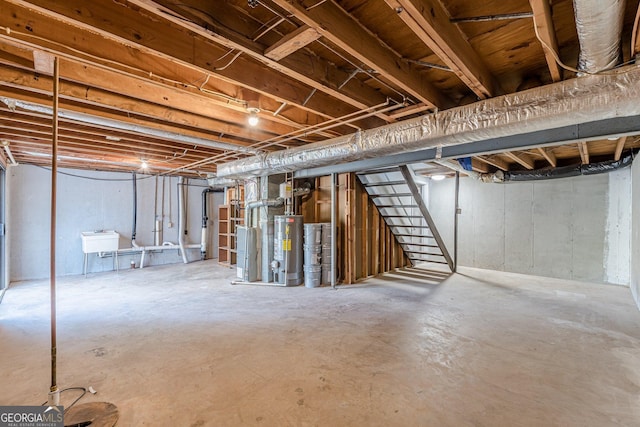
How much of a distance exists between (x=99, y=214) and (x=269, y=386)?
6520 millimetres

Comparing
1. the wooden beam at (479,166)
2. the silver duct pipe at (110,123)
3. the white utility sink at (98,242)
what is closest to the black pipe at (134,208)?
the white utility sink at (98,242)

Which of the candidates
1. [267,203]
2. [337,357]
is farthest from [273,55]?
[267,203]

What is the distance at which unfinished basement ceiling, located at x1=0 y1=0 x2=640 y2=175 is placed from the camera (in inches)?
61.5

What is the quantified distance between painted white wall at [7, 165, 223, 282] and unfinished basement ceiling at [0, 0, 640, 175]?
315 cm

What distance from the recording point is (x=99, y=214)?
6.45m

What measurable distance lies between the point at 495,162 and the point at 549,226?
2.01 meters

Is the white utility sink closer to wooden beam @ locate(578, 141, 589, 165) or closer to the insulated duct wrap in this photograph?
the insulated duct wrap

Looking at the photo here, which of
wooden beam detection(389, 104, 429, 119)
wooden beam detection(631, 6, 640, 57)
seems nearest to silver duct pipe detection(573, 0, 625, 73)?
wooden beam detection(631, 6, 640, 57)

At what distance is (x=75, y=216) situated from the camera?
6.17 meters

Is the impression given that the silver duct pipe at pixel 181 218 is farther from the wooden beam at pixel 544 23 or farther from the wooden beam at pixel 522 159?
the wooden beam at pixel 544 23

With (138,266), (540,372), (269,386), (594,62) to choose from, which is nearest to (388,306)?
(540,372)

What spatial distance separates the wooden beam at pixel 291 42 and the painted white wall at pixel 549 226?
6.15m

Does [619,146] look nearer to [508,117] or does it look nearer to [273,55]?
[508,117]

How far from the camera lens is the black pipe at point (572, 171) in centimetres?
445
